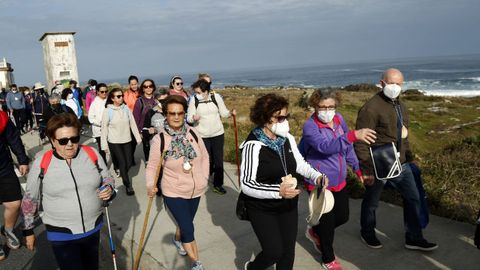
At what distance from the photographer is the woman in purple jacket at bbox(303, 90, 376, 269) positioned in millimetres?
3633

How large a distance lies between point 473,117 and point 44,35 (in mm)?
22620

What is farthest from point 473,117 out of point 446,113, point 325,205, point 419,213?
point 325,205

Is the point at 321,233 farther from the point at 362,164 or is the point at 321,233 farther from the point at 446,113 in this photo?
the point at 446,113

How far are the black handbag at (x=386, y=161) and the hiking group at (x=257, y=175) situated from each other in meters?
0.01

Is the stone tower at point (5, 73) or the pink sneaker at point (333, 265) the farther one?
the stone tower at point (5, 73)

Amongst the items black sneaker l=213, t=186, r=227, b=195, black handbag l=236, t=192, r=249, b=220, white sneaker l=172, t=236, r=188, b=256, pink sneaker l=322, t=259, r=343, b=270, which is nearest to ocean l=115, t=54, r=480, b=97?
black sneaker l=213, t=186, r=227, b=195

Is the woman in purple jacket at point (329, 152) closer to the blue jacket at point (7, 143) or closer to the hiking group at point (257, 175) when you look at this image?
the hiking group at point (257, 175)

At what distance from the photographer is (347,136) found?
3473 millimetres

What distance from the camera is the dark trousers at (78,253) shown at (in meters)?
3.20

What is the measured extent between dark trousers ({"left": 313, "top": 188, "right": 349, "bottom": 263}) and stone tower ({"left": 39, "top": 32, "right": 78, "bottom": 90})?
700 inches

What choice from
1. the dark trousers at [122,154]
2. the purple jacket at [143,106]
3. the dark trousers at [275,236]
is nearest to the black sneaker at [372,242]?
the dark trousers at [275,236]

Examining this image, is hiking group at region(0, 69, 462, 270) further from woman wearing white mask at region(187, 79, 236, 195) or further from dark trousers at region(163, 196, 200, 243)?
woman wearing white mask at region(187, 79, 236, 195)

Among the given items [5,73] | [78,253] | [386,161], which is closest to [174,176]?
[78,253]

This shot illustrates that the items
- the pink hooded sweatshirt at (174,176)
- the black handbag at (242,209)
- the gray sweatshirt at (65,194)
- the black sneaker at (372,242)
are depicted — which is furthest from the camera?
the black sneaker at (372,242)
